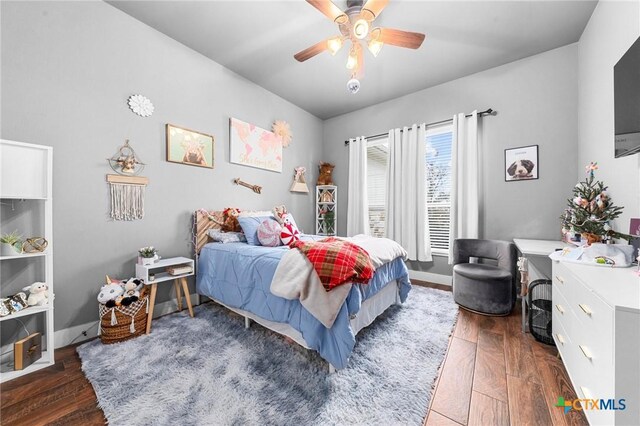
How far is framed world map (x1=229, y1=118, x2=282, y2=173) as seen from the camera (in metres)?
3.13

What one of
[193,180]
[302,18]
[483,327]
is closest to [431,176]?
[483,327]

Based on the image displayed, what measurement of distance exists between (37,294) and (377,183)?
4045 millimetres

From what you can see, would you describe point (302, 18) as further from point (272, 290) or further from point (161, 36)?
point (272, 290)

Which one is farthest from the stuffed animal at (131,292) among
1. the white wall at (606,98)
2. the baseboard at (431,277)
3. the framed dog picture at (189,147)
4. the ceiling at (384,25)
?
the white wall at (606,98)

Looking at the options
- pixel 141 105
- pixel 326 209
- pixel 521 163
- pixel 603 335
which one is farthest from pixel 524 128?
pixel 141 105

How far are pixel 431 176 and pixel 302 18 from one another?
2.62 meters

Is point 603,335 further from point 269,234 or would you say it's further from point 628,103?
point 269,234

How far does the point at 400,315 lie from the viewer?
240 centimetres

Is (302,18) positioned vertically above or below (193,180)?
above

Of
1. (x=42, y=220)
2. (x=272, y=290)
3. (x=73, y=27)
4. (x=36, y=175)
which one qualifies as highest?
(x=73, y=27)

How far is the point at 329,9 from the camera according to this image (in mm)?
1757

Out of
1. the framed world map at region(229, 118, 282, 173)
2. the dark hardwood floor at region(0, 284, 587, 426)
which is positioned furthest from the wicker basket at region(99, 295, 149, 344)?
the framed world map at region(229, 118, 282, 173)

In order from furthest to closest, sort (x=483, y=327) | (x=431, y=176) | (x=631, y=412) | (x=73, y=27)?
1. (x=431, y=176)
2. (x=483, y=327)
3. (x=73, y=27)
4. (x=631, y=412)

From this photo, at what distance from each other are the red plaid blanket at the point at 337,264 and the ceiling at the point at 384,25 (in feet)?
7.00
